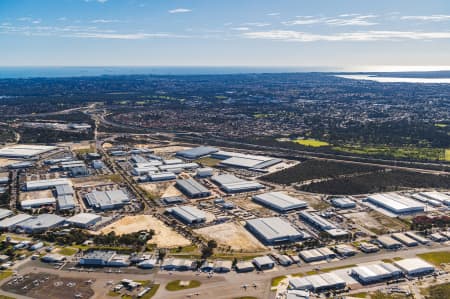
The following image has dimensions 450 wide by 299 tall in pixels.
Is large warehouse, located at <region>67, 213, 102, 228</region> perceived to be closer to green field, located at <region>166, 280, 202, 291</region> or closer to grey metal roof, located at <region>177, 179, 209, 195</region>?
grey metal roof, located at <region>177, 179, 209, 195</region>

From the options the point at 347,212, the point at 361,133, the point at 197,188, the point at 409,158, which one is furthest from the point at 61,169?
the point at 361,133

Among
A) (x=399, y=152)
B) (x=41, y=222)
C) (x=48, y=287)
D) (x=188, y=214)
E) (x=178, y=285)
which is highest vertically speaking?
(x=399, y=152)

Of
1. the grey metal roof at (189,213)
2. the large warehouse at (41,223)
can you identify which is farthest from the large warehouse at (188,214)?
the large warehouse at (41,223)

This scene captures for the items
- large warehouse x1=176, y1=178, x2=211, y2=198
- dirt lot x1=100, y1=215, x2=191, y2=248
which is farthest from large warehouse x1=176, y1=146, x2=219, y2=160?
dirt lot x1=100, y1=215, x2=191, y2=248

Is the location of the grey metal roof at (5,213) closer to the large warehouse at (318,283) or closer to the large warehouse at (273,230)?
the large warehouse at (273,230)

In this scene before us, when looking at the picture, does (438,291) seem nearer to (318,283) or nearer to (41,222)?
(318,283)

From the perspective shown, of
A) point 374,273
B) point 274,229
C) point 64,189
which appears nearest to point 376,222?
point 274,229
